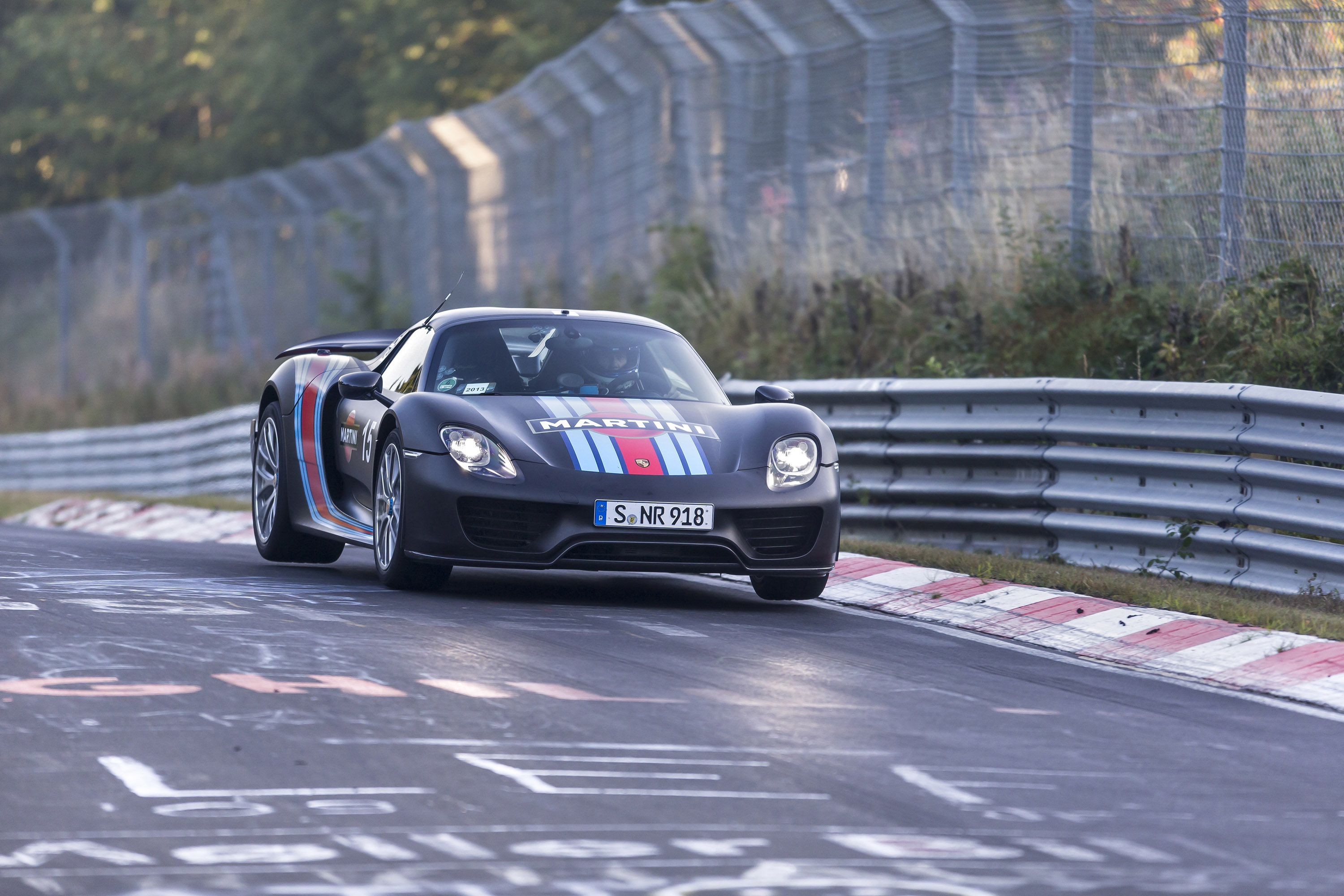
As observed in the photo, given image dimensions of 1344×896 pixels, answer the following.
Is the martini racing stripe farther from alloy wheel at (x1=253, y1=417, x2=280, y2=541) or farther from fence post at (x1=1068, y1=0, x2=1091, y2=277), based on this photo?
fence post at (x1=1068, y1=0, x2=1091, y2=277)

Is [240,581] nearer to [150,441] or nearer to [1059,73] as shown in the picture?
[1059,73]

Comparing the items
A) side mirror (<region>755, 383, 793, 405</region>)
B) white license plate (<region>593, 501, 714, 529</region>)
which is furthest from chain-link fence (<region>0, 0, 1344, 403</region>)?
white license plate (<region>593, 501, 714, 529</region>)

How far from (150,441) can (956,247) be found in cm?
1066

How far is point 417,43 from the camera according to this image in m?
39.5

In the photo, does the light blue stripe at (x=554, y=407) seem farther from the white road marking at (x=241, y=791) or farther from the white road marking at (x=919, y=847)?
the white road marking at (x=919, y=847)

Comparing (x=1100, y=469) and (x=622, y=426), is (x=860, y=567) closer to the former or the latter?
(x=1100, y=469)

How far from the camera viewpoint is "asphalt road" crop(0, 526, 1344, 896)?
4.50m

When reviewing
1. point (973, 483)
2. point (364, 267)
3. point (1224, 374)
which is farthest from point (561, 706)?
point (364, 267)

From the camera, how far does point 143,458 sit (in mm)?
23234

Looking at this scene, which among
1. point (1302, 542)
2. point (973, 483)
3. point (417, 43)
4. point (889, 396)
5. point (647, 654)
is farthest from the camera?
point (417, 43)

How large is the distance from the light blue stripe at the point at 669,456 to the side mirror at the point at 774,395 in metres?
0.81

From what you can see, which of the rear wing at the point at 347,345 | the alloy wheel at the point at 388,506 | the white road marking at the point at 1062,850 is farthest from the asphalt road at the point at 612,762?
the rear wing at the point at 347,345

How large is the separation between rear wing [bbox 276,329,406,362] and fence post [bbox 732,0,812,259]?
6572mm

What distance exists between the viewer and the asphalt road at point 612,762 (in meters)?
4.50
